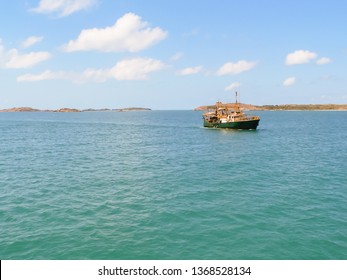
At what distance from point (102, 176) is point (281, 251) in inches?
867

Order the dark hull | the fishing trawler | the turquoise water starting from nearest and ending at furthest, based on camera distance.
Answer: the turquoise water < the dark hull < the fishing trawler

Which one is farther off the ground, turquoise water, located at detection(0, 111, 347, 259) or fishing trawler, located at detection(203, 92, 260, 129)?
fishing trawler, located at detection(203, 92, 260, 129)

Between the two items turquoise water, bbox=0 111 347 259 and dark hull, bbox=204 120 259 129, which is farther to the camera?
dark hull, bbox=204 120 259 129

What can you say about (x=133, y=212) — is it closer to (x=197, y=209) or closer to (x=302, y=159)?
(x=197, y=209)

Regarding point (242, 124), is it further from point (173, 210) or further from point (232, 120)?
point (173, 210)

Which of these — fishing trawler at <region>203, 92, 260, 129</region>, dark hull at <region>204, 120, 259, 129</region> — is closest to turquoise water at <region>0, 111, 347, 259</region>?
dark hull at <region>204, 120, 259, 129</region>

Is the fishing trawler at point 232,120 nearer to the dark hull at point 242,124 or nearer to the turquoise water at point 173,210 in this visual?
the dark hull at point 242,124

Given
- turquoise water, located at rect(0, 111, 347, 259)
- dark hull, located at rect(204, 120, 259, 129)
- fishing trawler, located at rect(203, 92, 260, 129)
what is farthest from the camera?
fishing trawler, located at rect(203, 92, 260, 129)

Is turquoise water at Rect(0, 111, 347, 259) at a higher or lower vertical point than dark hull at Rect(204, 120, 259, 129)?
lower

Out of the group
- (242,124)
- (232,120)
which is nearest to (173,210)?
(242,124)

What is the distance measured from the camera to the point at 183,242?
1703 centimetres

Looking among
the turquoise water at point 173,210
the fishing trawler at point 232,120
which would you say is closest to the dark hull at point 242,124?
the fishing trawler at point 232,120

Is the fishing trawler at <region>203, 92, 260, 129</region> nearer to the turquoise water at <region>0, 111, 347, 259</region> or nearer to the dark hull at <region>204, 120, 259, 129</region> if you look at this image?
the dark hull at <region>204, 120, 259, 129</region>
